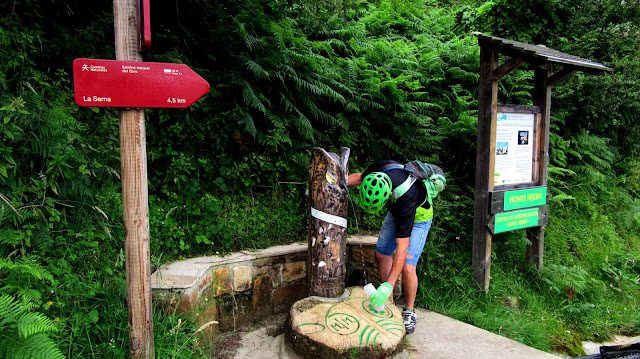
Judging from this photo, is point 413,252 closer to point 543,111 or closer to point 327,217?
point 327,217

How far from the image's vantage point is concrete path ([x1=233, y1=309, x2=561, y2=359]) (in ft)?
11.4

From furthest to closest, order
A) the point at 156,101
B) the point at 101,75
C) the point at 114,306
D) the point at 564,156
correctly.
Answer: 1. the point at 564,156
2. the point at 114,306
3. the point at 156,101
4. the point at 101,75

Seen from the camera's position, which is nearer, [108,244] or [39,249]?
[39,249]

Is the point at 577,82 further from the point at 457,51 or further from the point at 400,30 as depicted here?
the point at 400,30

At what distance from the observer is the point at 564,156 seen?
6656mm

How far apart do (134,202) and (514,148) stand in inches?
165

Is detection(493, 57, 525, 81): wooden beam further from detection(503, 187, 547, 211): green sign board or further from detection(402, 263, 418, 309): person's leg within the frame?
detection(402, 263, 418, 309): person's leg

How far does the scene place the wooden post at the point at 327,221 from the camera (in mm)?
3779

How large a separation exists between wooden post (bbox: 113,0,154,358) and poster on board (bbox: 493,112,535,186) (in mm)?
3788

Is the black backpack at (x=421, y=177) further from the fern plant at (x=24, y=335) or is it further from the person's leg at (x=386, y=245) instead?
the fern plant at (x=24, y=335)

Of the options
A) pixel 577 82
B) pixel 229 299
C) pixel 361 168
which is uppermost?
pixel 577 82

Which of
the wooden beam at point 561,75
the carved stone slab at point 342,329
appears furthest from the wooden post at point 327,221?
the wooden beam at point 561,75

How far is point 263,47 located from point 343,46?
2244mm

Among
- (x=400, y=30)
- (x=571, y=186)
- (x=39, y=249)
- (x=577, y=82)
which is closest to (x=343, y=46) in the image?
(x=400, y=30)
